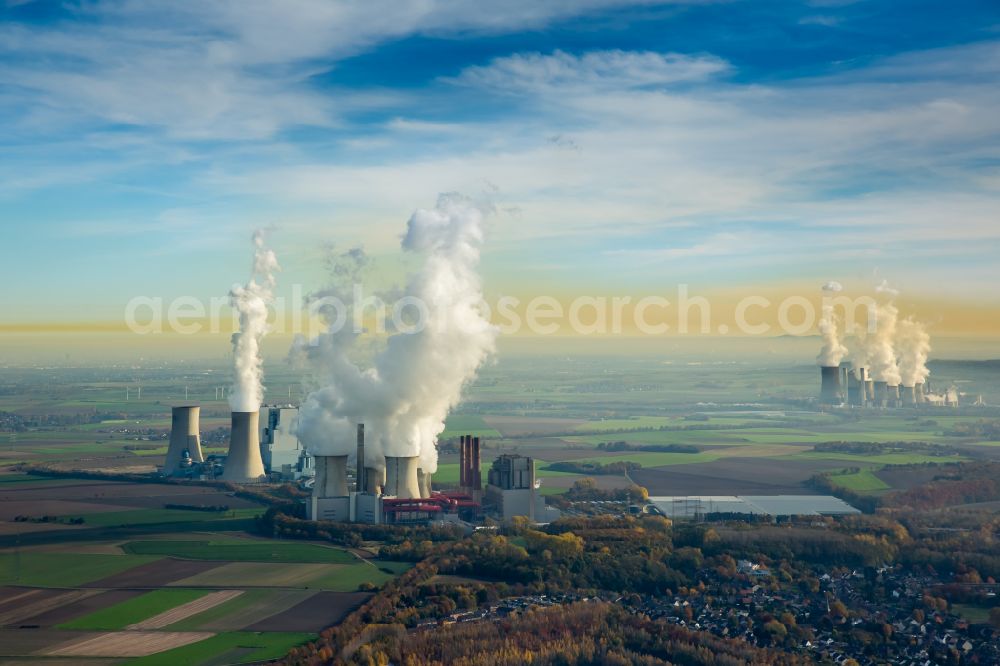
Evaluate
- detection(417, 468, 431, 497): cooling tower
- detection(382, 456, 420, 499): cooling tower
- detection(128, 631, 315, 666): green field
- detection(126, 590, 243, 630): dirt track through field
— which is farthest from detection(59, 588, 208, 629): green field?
detection(417, 468, 431, 497): cooling tower

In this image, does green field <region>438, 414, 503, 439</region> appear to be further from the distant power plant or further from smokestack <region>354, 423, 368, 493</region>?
smokestack <region>354, 423, 368, 493</region>

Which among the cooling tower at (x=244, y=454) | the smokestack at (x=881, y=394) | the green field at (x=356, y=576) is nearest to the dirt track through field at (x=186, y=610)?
the green field at (x=356, y=576)

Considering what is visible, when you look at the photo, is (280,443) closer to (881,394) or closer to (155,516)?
(155,516)

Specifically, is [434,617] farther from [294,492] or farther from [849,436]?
[849,436]

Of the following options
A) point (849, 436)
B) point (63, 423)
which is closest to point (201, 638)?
point (849, 436)

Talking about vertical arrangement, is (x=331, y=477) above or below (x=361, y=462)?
below

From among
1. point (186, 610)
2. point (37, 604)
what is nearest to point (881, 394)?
point (186, 610)

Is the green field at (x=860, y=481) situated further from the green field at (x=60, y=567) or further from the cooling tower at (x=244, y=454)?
the green field at (x=60, y=567)
